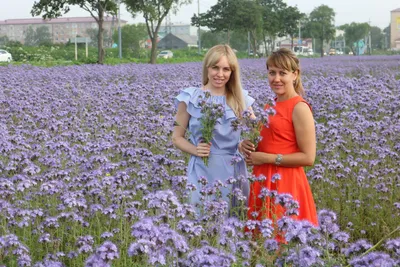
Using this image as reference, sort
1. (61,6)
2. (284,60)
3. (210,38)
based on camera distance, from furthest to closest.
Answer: (210,38), (61,6), (284,60)

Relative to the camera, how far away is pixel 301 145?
14.0ft

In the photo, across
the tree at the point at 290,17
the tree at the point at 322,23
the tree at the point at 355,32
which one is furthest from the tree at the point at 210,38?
the tree at the point at 290,17

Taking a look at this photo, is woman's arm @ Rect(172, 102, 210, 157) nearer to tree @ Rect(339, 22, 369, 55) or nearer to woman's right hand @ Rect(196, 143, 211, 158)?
woman's right hand @ Rect(196, 143, 211, 158)

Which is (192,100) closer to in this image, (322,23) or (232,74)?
(232,74)

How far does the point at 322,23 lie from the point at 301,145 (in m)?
90.2

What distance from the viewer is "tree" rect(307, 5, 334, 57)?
89.4 metres

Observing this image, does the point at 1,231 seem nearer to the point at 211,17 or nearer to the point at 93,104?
the point at 93,104

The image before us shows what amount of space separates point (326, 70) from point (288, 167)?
53.5ft

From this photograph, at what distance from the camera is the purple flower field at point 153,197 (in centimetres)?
278

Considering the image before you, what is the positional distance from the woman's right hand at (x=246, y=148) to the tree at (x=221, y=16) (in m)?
55.1

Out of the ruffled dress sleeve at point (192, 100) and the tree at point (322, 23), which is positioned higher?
the tree at point (322, 23)

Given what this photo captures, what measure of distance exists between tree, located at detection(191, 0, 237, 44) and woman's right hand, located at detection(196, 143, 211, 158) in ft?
180

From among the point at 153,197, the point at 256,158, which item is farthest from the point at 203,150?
the point at 153,197

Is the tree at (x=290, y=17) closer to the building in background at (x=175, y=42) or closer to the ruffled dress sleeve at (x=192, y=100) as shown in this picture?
the building in background at (x=175, y=42)
